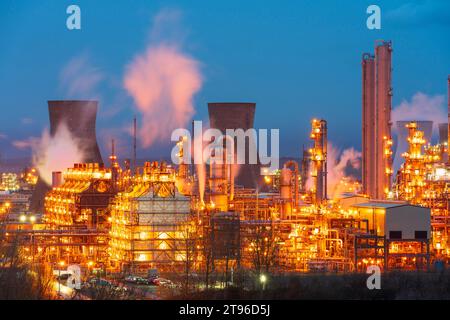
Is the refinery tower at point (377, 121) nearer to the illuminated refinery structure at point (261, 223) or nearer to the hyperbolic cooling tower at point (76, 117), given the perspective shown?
the illuminated refinery structure at point (261, 223)

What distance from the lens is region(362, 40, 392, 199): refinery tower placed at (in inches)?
1560

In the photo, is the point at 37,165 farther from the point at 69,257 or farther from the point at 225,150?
the point at 69,257

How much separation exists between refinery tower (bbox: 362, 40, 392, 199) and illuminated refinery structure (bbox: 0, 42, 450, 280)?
0.12 feet

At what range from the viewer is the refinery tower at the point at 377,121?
130 feet

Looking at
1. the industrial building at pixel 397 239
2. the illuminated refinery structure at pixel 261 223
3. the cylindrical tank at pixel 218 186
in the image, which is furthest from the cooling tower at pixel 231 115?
the industrial building at pixel 397 239

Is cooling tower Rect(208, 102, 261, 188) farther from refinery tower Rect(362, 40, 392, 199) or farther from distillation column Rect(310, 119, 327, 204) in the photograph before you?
distillation column Rect(310, 119, 327, 204)

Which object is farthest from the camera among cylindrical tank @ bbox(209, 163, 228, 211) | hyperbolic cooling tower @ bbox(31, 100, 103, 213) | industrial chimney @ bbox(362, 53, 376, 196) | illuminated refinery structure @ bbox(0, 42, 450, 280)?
hyperbolic cooling tower @ bbox(31, 100, 103, 213)

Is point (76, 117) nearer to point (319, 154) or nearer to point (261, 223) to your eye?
point (319, 154)

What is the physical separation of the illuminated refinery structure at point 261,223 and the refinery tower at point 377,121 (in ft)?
0.12

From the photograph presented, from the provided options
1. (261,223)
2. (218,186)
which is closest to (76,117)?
(218,186)

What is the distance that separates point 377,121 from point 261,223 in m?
8.54

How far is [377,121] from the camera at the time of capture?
40.4 metres

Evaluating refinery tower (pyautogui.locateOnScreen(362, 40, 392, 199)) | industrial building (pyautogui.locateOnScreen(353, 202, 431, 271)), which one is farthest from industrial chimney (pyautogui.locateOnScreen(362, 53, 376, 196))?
industrial building (pyautogui.locateOnScreen(353, 202, 431, 271))

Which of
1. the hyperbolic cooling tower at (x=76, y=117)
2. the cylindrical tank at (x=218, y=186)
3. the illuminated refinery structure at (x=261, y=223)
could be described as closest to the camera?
the illuminated refinery structure at (x=261, y=223)
